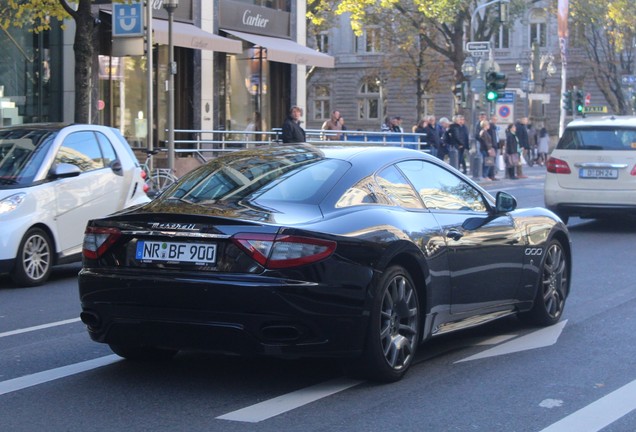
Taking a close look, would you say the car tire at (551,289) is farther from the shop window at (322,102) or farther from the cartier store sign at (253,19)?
the shop window at (322,102)

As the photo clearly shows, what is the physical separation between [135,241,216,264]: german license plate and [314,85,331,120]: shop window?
73.8m

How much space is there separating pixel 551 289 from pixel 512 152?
2608 centimetres

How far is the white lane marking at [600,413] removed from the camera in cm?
572

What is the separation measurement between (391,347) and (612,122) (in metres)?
11.7

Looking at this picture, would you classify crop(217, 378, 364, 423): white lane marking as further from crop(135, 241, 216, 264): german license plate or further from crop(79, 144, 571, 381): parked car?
crop(135, 241, 216, 264): german license plate

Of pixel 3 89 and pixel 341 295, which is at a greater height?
pixel 3 89

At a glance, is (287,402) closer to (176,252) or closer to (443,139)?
(176,252)

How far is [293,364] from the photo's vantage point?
7.23m

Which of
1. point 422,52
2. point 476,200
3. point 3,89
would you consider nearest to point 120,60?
point 3,89

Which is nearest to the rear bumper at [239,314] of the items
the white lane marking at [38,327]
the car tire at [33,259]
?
the white lane marking at [38,327]

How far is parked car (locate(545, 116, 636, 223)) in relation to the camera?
56.6 feet

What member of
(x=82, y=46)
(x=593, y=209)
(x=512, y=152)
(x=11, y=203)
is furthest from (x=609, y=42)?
(x=11, y=203)

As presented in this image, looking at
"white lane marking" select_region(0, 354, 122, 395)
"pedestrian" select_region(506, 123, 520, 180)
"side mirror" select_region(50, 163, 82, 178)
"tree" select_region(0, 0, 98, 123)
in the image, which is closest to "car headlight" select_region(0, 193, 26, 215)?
"side mirror" select_region(50, 163, 82, 178)

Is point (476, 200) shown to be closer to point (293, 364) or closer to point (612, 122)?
point (293, 364)
